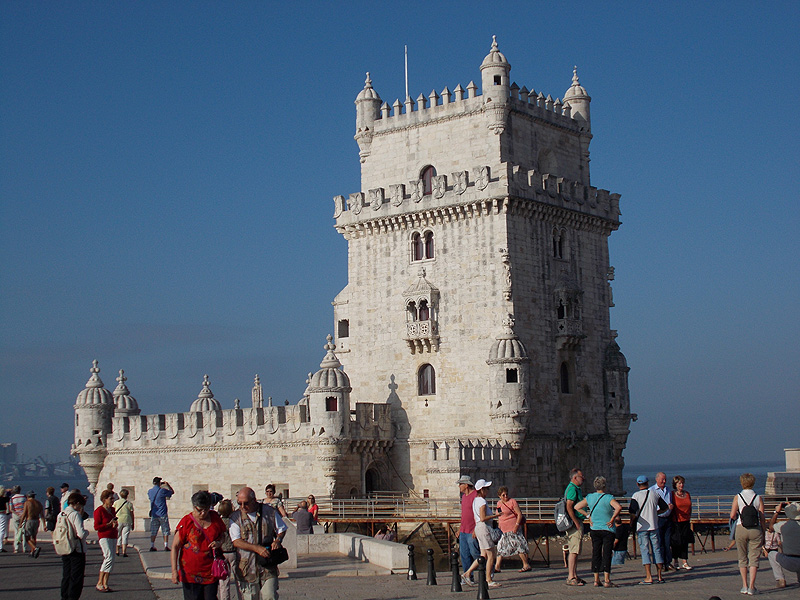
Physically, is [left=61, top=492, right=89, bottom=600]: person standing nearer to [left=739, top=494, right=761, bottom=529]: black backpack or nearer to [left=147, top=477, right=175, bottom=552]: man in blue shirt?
[left=147, top=477, right=175, bottom=552]: man in blue shirt

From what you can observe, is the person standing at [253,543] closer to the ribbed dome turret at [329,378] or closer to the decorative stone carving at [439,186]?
the ribbed dome turret at [329,378]

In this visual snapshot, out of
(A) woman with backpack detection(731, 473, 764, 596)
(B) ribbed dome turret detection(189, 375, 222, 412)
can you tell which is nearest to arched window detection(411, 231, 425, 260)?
(B) ribbed dome turret detection(189, 375, 222, 412)

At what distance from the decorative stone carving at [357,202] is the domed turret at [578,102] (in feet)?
32.7

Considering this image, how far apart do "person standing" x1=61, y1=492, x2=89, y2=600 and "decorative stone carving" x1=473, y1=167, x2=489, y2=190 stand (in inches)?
1039

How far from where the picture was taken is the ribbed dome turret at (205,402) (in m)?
51.0

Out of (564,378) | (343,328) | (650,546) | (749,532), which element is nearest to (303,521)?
(650,546)

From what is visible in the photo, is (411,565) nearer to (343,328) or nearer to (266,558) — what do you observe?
(266,558)

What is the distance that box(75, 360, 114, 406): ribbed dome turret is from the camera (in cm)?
5028

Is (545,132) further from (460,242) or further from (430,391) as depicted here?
(430,391)

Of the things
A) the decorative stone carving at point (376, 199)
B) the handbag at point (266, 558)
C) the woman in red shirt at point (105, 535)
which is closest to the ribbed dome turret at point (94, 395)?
the decorative stone carving at point (376, 199)

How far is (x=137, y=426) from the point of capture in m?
48.6

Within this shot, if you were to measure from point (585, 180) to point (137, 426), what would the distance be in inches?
864

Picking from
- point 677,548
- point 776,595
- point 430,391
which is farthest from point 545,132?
point 776,595

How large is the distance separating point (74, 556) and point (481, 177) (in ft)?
88.4
